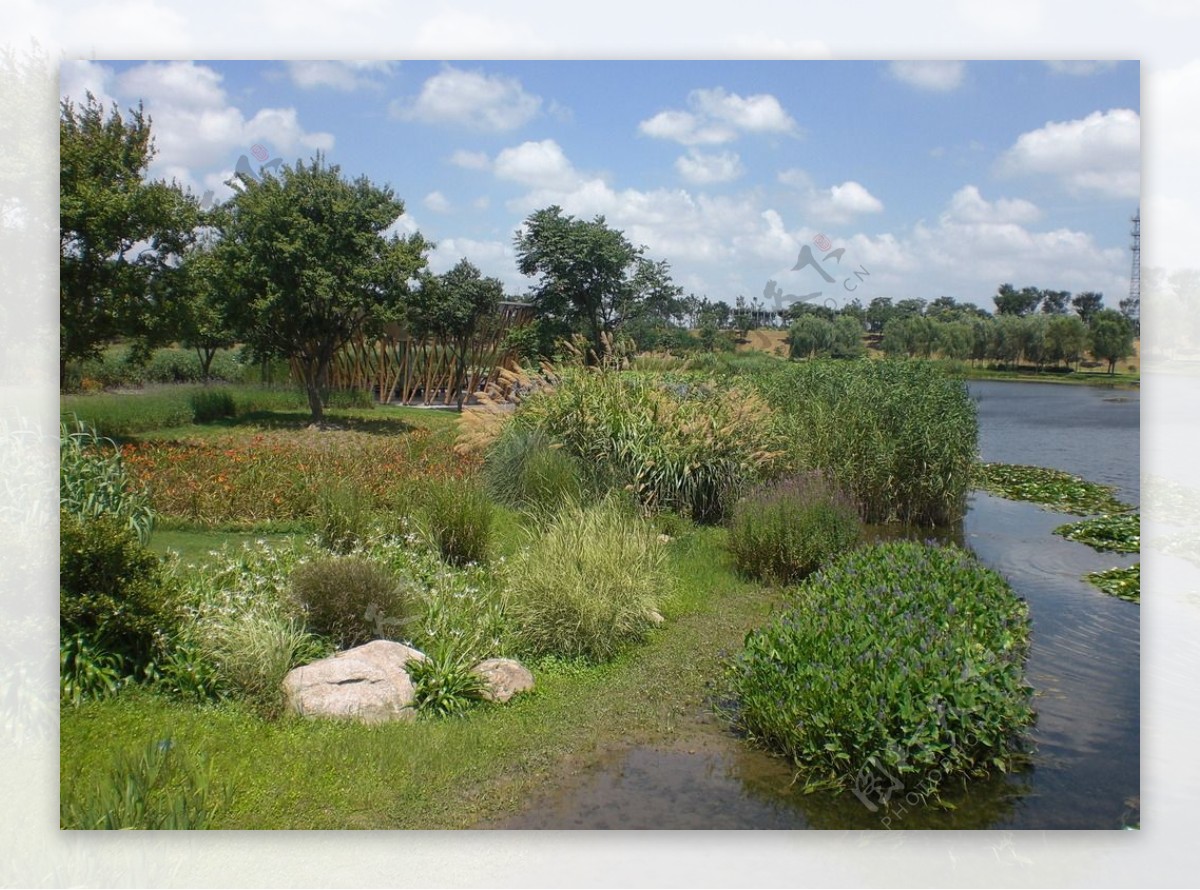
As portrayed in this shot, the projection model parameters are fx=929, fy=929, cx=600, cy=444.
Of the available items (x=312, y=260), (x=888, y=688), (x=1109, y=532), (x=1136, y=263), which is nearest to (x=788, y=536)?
(x=1136, y=263)

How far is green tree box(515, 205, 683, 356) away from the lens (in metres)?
17.7

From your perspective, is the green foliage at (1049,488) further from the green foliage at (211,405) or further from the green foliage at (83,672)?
the green foliage at (211,405)

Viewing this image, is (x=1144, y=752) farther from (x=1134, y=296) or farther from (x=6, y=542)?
(x=6, y=542)

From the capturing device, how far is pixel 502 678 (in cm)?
511

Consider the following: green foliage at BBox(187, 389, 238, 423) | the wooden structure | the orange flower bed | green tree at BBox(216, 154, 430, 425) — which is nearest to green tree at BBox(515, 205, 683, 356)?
the wooden structure

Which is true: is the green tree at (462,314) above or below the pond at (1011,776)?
above

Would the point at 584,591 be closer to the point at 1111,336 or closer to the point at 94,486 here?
the point at 94,486

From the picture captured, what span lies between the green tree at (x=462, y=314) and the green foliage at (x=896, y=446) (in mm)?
10119

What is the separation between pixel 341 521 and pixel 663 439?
3365mm

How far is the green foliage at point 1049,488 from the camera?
10.9 m

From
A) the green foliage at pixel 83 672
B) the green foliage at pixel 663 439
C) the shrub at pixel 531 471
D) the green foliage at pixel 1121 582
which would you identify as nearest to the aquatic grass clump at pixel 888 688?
the green foliage at pixel 1121 582

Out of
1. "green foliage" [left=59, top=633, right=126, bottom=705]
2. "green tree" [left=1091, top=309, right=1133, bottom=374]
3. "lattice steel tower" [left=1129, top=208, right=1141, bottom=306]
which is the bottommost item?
"green foliage" [left=59, top=633, right=126, bottom=705]

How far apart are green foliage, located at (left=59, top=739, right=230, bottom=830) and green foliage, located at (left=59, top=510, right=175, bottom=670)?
872 millimetres

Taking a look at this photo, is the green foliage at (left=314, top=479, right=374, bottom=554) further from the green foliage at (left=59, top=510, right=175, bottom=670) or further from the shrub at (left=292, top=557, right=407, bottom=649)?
the green foliage at (left=59, top=510, right=175, bottom=670)
